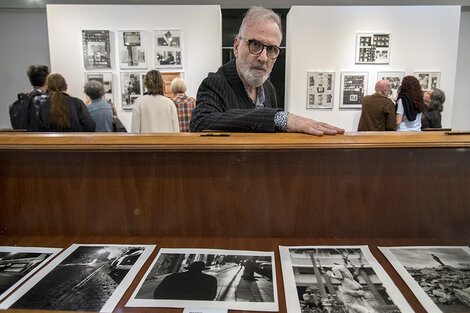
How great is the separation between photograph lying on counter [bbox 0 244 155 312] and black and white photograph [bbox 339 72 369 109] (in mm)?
5090

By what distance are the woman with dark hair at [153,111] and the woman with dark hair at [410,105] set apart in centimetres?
328

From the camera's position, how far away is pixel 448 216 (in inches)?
56.5

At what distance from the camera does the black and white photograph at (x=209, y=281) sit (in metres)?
1.02

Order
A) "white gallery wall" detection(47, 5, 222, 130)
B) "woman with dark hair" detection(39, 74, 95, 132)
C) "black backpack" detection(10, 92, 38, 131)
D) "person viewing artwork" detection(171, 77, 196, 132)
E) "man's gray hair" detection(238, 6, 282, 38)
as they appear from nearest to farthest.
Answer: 1. "man's gray hair" detection(238, 6, 282, 38)
2. "woman with dark hair" detection(39, 74, 95, 132)
3. "black backpack" detection(10, 92, 38, 131)
4. "person viewing artwork" detection(171, 77, 196, 132)
5. "white gallery wall" detection(47, 5, 222, 130)

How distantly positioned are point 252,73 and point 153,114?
7.37 feet

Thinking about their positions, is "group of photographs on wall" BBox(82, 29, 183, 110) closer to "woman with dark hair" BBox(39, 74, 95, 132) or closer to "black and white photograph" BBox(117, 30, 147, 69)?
"black and white photograph" BBox(117, 30, 147, 69)

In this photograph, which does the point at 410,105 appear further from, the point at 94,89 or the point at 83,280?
the point at 83,280

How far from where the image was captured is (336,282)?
1.12 m

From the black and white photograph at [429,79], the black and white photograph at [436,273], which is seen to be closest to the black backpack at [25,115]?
the black and white photograph at [436,273]

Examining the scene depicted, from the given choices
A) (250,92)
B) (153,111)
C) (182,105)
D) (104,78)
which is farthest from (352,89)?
(104,78)

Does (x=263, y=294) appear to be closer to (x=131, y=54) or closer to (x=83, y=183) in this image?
(x=83, y=183)

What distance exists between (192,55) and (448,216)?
16.4 feet

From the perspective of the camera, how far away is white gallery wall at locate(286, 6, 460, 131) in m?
5.41

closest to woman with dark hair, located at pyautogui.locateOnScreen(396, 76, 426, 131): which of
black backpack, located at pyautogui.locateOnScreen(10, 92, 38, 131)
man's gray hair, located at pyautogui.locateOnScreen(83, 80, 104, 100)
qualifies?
man's gray hair, located at pyautogui.locateOnScreen(83, 80, 104, 100)
